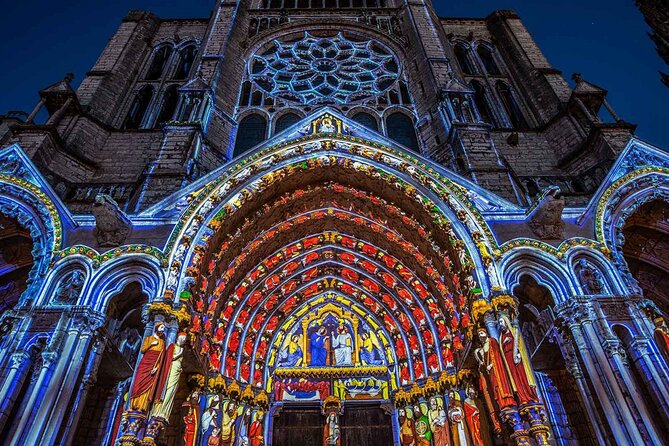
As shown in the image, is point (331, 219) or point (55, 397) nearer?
point (55, 397)

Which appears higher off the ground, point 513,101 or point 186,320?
point 513,101

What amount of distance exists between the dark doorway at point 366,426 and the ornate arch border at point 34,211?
5685 millimetres

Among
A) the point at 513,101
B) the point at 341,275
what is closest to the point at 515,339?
the point at 341,275

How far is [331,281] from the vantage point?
10.0 meters

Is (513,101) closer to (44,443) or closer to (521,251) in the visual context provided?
(521,251)

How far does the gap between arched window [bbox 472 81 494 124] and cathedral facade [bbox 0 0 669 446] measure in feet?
4.14

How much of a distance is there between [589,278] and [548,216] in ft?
3.71

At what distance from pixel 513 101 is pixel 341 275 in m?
8.59

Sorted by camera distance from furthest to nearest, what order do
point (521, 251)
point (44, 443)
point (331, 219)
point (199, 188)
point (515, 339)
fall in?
point (331, 219) → point (199, 188) → point (521, 251) → point (515, 339) → point (44, 443)

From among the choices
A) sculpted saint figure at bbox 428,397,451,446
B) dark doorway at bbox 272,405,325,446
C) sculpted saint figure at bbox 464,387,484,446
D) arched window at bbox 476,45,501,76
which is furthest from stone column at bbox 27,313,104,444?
arched window at bbox 476,45,501,76

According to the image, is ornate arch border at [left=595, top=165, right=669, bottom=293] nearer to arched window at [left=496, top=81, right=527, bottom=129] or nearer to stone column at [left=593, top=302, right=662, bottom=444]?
stone column at [left=593, top=302, right=662, bottom=444]

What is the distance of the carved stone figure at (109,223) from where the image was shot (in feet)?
23.1

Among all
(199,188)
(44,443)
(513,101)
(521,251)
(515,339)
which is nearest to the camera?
(44,443)

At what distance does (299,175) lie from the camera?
8.80 metres
